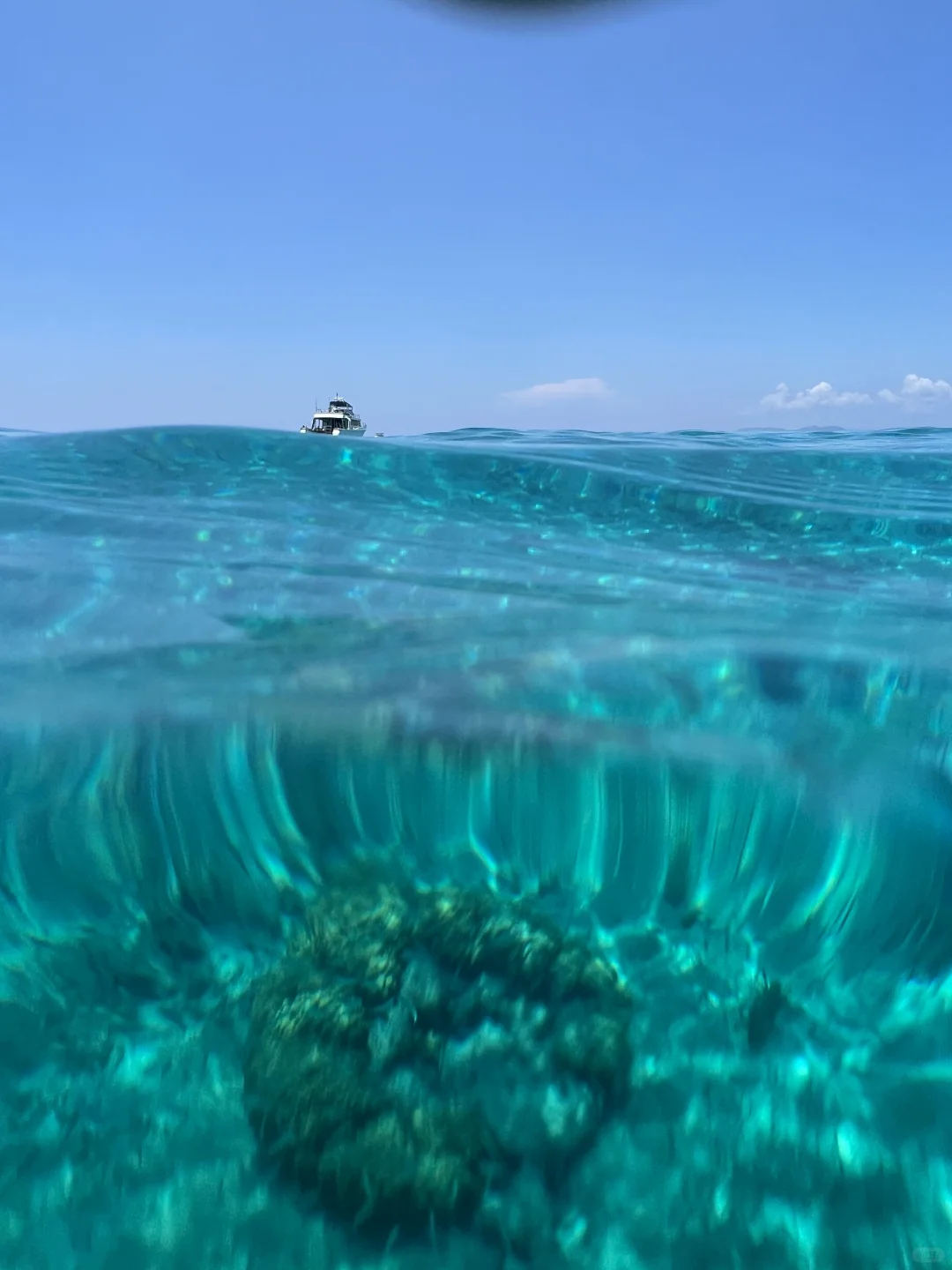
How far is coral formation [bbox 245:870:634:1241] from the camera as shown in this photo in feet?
7.69

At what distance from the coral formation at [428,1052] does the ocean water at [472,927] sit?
1cm

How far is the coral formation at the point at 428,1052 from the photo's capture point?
2344 mm

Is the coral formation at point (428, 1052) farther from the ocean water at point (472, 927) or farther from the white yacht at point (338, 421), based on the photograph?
the white yacht at point (338, 421)

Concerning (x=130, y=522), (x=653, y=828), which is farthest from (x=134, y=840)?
(x=130, y=522)

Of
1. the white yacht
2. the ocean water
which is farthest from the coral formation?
the white yacht

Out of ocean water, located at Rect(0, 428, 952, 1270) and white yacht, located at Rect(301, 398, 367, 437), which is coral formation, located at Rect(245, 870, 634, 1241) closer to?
ocean water, located at Rect(0, 428, 952, 1270)

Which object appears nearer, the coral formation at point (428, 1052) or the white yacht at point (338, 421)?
the coral formation at point (428, 1052)

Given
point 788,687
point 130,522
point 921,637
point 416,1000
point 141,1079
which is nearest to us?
point 141,1079

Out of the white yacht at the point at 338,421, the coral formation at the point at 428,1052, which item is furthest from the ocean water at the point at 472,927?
the white yacht at the point at 338,421

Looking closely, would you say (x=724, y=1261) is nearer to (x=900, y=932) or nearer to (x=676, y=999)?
(x=676, y=999)

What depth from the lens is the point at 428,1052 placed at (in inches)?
104

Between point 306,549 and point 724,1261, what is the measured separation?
5.04 metres

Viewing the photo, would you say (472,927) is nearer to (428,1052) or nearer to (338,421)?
(428,1052)

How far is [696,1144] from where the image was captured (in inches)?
95.4
